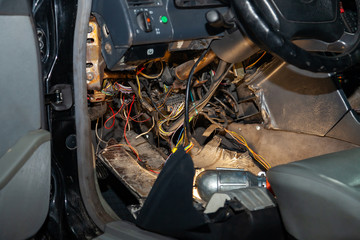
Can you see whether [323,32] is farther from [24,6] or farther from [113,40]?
[24,6]

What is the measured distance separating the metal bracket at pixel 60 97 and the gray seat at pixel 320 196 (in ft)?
2.40

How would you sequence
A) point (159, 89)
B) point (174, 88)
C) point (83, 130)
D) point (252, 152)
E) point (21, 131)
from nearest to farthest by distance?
1. point (21, 131)
2. point (83, 130)
3. point (174, 88)
4. point (159, 89)
5. point (252, 152)

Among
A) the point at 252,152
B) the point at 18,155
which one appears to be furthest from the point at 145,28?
the point at 252,152

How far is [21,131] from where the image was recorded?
1.17 meters

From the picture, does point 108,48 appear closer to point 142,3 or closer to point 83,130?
point 142,3

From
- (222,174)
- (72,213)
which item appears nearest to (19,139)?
(72,213)

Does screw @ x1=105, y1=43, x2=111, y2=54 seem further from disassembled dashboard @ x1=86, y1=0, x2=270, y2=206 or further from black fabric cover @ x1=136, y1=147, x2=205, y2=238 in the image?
black fabric cover @ x1=136, y1=147, x2=205, y2=238

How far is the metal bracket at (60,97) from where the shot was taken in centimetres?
130

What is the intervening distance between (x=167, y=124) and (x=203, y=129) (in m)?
0.36

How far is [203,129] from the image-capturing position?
2217 millimetres

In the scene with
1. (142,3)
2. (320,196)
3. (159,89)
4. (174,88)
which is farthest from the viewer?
(159,89)

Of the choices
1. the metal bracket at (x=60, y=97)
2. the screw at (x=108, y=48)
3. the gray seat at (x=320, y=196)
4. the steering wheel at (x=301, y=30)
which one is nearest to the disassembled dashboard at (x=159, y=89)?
the screw at (x=108, y=48)

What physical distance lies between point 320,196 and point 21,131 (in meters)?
0.89

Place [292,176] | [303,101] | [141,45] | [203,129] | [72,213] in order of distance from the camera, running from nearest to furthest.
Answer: [292,176] < [141,45] < [72,213] < [303,101] < [203,129]
